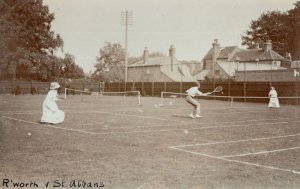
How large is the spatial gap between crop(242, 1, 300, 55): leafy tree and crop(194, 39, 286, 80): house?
436 cm

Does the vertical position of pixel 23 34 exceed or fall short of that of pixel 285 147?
it exceeds it

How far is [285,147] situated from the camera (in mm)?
10422

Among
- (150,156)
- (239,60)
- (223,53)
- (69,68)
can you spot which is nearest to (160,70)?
(239,60)

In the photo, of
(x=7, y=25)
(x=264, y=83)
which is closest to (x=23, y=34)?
(x=7, y=25)

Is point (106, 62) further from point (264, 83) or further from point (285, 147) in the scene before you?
point (285, 147)

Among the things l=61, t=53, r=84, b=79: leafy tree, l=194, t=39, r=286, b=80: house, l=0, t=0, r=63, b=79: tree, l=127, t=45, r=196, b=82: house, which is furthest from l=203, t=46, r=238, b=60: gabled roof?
l=0, t=0, r=63, b=79: tree

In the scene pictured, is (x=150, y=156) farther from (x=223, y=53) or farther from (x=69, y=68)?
(x=223, y=53)

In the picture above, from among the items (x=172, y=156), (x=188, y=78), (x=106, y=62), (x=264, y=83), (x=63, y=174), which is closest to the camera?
(x=63, y=174)

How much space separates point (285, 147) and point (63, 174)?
5.65 meters

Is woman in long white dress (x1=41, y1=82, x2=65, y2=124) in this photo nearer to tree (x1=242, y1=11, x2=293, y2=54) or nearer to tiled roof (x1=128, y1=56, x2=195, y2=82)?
tiled roof (x1=128, y1=56, x2=195, y2=82)

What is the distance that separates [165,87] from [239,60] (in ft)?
87.8

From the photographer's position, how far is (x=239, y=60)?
2758 inches

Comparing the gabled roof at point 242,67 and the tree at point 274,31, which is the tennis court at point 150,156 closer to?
the gabled roof at point 242,67

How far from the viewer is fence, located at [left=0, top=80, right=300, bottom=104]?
35.6 m
